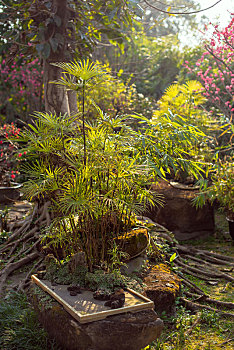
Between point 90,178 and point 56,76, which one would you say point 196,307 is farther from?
point 56,76

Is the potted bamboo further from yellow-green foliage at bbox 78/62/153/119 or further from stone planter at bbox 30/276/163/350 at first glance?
stone planter at bbox 30/276/163/350

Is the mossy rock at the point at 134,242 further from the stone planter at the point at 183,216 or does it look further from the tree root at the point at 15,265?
the stone planter at the point at 183,216

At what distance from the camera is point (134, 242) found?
12.4 ft

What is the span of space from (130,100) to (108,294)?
6.46 metres

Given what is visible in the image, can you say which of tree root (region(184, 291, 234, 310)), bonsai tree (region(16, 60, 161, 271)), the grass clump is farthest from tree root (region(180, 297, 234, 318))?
the grass clump

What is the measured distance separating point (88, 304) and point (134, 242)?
3.58 feet

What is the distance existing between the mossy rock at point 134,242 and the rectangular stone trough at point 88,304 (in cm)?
67

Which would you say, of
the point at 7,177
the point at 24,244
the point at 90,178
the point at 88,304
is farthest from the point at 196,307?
the point at 7,177

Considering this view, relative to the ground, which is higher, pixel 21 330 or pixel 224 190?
pixel 224 190

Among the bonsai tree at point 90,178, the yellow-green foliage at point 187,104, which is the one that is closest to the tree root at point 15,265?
the bonsai tree at point 90,178

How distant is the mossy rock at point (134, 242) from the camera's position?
371 centimetres

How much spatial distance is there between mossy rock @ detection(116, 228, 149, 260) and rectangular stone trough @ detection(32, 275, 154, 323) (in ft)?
2.19

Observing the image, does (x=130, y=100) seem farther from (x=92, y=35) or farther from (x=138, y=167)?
(x=138, y=167)

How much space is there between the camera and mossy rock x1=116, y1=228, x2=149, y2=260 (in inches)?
146
